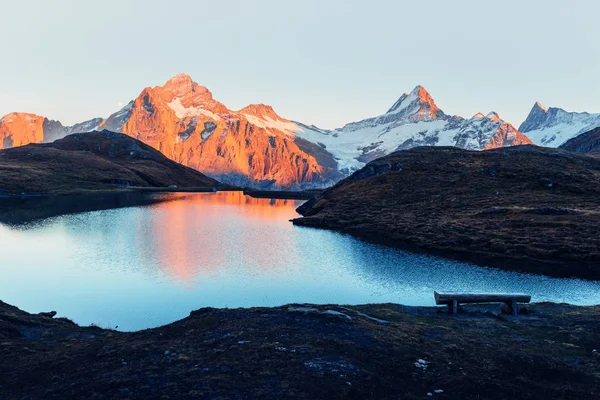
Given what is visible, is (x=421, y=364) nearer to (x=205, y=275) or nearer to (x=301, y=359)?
(x=301, y=359)

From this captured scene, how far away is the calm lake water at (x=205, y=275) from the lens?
41.5 meters

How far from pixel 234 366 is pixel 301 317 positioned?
26.3 feet

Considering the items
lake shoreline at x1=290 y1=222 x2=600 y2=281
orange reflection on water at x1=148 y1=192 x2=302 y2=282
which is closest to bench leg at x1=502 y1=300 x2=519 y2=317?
lake shoreline at x1=290 y1=222 x2=600 y2=281

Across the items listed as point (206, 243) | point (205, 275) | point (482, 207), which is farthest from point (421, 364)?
point (482, 207)

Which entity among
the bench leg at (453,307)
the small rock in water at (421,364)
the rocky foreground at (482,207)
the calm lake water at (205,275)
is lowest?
the calm lake water at (205,275)

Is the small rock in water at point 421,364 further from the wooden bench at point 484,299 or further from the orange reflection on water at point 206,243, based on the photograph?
the orange reflection on water at point 206,243

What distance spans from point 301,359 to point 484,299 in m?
19.6

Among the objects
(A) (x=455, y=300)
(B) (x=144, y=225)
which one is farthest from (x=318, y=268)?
(B) (x=144, y=225)

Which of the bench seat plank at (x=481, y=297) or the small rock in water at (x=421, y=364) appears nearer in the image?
the small rock in water at (x=421, y=364)

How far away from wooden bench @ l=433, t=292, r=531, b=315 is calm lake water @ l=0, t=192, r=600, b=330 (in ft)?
31.0

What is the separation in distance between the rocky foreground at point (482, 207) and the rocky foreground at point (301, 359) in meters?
42.6

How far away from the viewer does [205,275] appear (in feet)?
173

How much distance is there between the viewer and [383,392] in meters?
16.2

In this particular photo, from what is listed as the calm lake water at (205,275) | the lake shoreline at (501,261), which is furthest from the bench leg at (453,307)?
the lake shoreline at (501,261)
